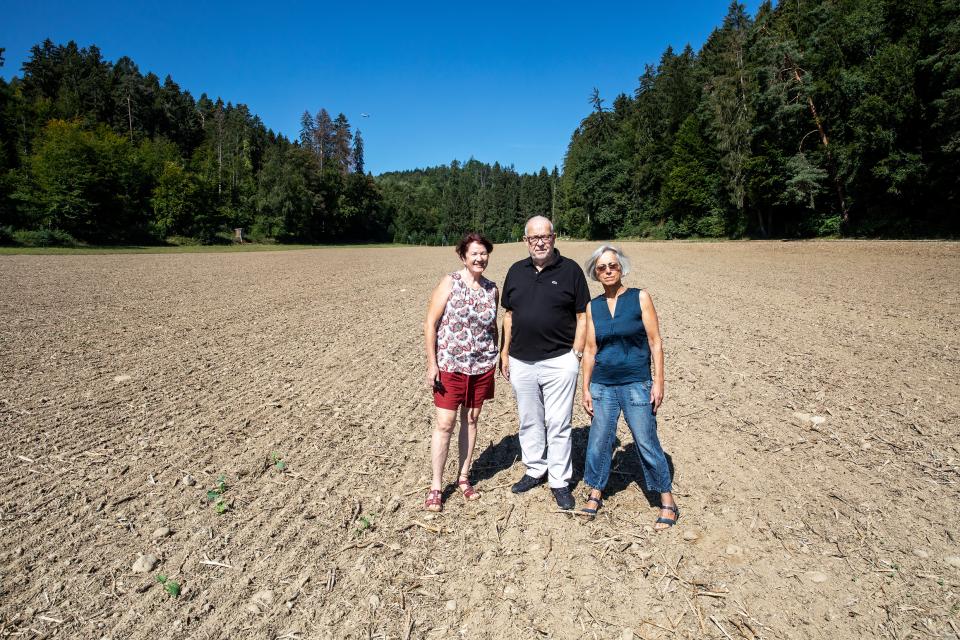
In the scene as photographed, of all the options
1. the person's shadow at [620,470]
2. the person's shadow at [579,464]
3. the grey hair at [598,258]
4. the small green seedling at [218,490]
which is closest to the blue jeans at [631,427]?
the person's shadow at [620,470]

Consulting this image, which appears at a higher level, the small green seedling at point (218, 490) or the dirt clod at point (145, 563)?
the small green seedling at point (218, 490)

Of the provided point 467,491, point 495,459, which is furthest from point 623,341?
point 495,459

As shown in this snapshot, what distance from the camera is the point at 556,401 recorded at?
3770 millimetres

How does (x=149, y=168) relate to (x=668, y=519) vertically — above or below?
above

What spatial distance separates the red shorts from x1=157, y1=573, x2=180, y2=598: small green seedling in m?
1.97

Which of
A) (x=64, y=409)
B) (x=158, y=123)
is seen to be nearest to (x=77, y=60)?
(x=158, y=123)

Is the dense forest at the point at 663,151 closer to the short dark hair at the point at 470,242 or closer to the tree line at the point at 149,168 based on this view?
the tree line at the point at 149,168

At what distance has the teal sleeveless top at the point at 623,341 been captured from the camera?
3.51 meters

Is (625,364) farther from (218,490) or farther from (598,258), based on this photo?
(218,490)

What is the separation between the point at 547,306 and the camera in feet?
11.9

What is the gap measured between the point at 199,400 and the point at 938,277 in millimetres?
20682

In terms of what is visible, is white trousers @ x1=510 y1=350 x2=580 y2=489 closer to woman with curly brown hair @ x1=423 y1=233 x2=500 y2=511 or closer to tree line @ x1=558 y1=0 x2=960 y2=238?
woman with curly brown hair @ x1=423 y1=233 x2=500 y2=511

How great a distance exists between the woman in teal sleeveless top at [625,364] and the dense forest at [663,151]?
31.4 metres

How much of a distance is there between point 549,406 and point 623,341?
76 centimetres
